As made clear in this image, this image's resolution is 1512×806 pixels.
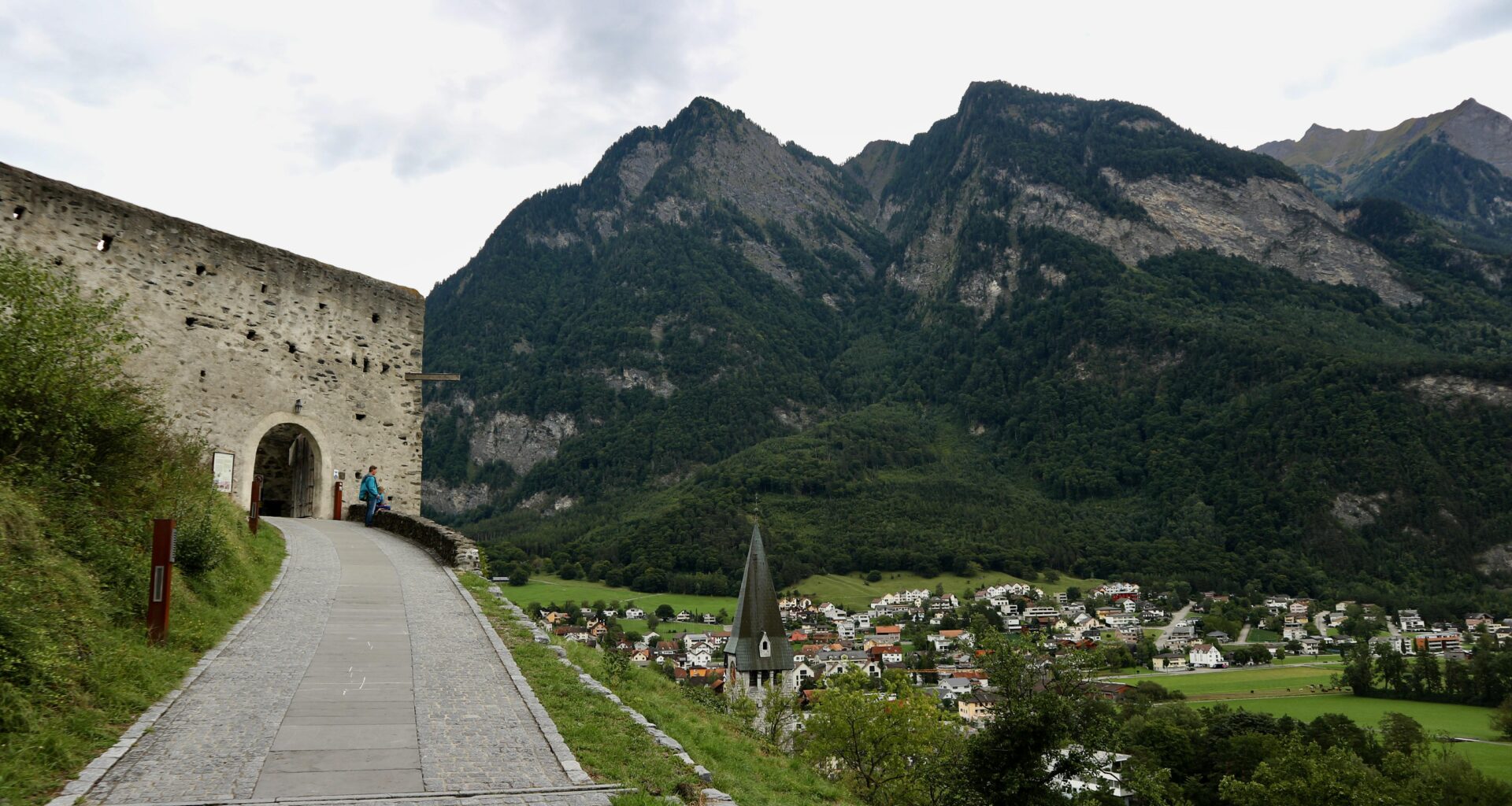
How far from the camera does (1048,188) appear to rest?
183 metres

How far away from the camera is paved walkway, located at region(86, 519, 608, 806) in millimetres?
5621

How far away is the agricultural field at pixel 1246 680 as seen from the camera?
6291 cm

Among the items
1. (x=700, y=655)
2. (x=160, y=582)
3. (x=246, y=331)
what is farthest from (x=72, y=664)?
(x=700, y=655)

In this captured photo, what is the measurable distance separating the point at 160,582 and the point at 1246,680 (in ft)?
253

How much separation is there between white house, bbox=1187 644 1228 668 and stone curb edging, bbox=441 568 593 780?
8006cm

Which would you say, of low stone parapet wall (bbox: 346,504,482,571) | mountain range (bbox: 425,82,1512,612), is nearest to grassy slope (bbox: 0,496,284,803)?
low stone parapet wall (bbox: 346,504,482,571)

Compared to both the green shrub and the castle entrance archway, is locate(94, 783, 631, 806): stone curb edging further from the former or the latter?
the castle entrance archway

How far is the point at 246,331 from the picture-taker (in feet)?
64.1

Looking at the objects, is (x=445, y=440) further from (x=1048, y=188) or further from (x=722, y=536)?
(x=1048, y=188)

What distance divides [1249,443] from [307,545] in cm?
13681

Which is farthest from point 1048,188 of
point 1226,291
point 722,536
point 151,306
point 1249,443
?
point 151,306

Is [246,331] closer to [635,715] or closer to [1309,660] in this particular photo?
[635,715]

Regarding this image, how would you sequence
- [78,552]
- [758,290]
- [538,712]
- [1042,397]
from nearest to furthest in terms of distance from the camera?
1. [538,712]
2. [78,552]
3. [1042,397]
4. [758,290]

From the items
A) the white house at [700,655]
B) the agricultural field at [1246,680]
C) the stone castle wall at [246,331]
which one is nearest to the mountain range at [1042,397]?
the white house at [700,655]
